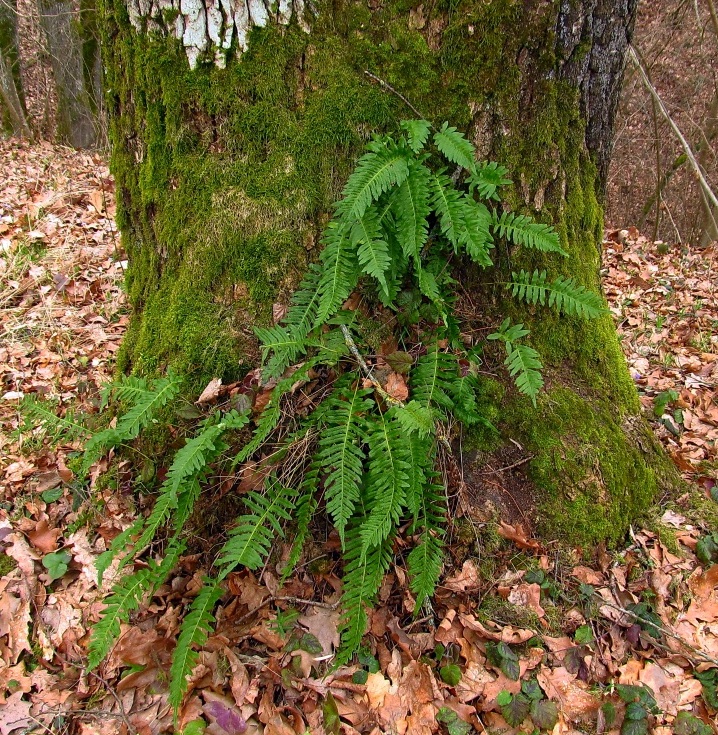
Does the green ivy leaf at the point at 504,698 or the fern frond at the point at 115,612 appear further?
the green ivy leaf at the point at 504,698

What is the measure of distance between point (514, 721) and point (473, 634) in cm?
34

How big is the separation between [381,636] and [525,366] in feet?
4.31

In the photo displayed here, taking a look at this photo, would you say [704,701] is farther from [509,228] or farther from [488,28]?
[488,28]

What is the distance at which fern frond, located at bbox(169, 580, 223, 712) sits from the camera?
1.89 meters

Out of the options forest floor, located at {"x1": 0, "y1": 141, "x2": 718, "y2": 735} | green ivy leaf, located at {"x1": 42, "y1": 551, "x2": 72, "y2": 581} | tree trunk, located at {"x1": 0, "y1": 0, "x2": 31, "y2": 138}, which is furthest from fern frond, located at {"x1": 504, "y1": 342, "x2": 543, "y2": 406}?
tree trunk, located at {"x1": 0, "y1": 0, "x2": 31, "y2": 138}

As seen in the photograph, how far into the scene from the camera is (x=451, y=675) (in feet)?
7.05

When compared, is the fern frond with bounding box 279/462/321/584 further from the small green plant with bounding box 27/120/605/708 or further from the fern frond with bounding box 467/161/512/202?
the fern frond with bounding box 467/161/512/202

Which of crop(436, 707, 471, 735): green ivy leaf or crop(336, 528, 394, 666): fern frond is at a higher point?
crop(336, 528, 394, 666): fern frond

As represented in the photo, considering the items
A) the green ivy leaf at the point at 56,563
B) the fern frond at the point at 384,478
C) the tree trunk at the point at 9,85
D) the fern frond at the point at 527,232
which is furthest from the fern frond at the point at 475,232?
the tree trunk at the point at 9,85

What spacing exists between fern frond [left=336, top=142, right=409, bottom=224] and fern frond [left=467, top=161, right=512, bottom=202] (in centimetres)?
32

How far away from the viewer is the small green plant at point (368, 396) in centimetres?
210

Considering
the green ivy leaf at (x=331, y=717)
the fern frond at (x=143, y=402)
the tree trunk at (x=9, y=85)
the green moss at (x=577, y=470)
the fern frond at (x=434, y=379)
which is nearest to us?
the green ivy leaf at (x=331, y=717)

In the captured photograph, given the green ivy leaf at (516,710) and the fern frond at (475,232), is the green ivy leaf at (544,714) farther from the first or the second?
the fern frond at (475,232)

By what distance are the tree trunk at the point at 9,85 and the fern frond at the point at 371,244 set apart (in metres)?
10.4
